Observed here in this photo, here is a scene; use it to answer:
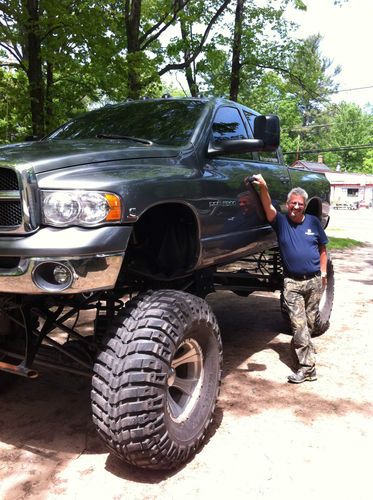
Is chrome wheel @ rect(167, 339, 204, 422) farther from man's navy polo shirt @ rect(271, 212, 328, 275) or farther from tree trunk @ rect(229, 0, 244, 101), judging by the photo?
tree trunk @ rect(229, 0, 244, 101)

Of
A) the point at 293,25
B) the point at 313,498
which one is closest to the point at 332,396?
the point at 313,498

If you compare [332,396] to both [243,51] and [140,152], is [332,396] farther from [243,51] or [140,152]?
[243,51]

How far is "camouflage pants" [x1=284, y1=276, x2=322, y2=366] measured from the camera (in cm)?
421

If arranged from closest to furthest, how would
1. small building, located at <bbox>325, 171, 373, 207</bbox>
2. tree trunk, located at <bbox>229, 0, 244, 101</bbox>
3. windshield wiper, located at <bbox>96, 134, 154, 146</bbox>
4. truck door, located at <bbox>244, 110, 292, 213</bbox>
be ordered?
windshield wiper, located at <bbox>96, 134, 154, 146</bbox>, truck door, located at <bbox>244, 110, 292, 213</bbox>, tree trunk, located at <bbox>229, 0, 244, 101</bbox>, small building, located at <bbox>325, 171, 373, 207</bbox>

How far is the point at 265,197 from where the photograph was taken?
13.9 ft

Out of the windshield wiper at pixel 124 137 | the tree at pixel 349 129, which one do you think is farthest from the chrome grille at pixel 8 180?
the tree at pixel 349 129

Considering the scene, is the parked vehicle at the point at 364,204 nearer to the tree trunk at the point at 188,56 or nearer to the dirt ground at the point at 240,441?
the tree trunk at the point at 188,56

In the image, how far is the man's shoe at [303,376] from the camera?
13.4 ft

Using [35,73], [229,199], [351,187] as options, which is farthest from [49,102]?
[351,187]

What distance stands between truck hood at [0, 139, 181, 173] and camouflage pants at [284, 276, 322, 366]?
70.0 inches

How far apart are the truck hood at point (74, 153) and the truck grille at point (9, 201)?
8cm

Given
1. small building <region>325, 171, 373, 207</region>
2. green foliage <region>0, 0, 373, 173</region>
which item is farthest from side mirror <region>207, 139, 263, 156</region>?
small building <region>325, 171, 373, 207</region>

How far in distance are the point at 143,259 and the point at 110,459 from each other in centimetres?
121

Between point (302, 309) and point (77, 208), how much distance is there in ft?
8.47
